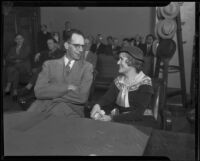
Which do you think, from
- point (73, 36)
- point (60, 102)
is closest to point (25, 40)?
point (73, 36)

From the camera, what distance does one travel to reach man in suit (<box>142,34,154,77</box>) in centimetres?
131

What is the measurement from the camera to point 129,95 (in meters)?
1.35

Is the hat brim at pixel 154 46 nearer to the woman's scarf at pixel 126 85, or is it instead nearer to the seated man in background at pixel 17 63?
the woman's scarf at pixel 126 85

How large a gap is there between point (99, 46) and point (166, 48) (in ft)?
0.95

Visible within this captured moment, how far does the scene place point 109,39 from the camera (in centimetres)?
131

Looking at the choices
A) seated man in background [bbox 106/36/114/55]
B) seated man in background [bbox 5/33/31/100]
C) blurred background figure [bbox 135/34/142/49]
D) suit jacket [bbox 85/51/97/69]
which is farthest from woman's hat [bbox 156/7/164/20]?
seated man in background [bbox 5/33/31/100]

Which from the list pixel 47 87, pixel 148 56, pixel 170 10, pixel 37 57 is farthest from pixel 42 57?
pixel 170 10

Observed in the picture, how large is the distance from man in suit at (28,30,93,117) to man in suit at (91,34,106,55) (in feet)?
0.18

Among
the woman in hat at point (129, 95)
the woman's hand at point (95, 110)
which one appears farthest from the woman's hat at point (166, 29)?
the woman's hand at point (95, 110)

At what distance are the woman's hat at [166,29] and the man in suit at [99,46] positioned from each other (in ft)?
0.77

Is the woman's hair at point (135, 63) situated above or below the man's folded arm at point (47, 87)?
above

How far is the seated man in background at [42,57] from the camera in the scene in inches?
52.9

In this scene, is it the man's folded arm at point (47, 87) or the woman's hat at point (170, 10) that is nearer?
the woman's hat at point (170, 10)

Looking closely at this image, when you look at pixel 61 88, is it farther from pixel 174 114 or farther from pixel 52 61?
pixel 174 114
